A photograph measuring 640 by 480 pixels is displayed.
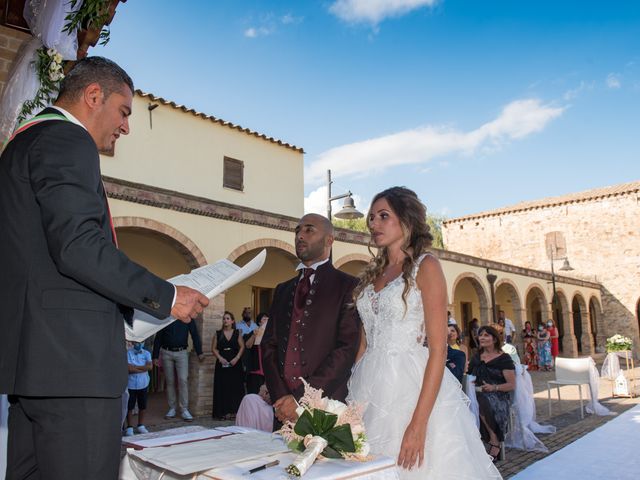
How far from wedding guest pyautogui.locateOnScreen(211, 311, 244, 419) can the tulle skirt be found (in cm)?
757

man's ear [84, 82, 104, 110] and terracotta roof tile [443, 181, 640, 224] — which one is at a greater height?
terracotta roof tile [443, 181, 640, 224]

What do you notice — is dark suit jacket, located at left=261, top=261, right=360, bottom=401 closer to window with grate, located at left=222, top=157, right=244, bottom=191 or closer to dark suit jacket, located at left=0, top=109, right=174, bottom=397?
dark suit jacket, located at left=0, top=109, right=174, bottom=397

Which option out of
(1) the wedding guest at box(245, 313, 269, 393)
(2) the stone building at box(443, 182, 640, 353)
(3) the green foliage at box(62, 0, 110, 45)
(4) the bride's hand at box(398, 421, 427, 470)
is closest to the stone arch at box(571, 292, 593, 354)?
(2) the stone building at box(443, 182, 640, 353)

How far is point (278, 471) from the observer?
1.63 m

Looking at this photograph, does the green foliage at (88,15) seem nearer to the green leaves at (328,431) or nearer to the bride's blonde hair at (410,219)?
the bride's blonde hair at (410,219)

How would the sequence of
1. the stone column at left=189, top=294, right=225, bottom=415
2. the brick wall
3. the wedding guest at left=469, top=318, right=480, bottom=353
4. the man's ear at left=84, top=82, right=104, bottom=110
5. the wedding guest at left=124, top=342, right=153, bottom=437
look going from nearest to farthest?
A: the man's ear at left=84, top=82, right=104, bottom=110, the brick wall, the wedding guest at left=124, top=342, right=153, bottom=437, the stone column at left=189, top=294, right=225, bottom=415, the wedding guest at left=469, top=318, right=480, bottom=353

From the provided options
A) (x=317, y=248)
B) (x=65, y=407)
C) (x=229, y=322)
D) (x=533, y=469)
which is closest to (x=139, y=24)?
(x=317, y=248)

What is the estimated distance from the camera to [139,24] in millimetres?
3871

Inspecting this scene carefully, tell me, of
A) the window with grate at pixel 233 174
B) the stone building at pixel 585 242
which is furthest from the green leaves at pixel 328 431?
the stone building at pixel 585 242

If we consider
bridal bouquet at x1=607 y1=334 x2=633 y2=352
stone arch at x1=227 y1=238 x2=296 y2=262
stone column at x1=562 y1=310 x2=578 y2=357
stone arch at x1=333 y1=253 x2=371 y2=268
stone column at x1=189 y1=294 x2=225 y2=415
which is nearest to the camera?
stone column at x1=189 y1=294 x2=225 y2=415

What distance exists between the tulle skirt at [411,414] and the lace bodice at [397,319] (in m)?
0.04

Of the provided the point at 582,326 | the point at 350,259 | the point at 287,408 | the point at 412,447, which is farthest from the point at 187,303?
the point at 582,326

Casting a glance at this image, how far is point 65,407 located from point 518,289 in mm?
23942

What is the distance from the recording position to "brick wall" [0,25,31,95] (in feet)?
11.7
